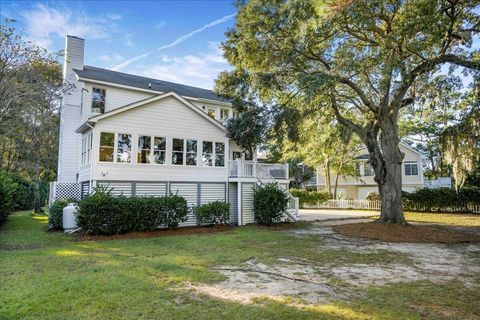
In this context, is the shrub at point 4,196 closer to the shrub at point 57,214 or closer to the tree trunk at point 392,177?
the shrub at point 57,214

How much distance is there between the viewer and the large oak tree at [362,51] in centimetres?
1130

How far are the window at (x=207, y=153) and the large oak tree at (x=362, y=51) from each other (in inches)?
145

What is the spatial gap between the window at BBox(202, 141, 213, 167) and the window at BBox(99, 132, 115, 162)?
4.33 metres

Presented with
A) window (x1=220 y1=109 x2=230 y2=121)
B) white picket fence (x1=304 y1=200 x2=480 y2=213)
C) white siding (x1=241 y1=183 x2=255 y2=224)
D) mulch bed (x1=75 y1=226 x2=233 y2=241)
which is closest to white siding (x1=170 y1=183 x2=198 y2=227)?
mulch bed (x1=75 y1=226 x2=233 y2=241)

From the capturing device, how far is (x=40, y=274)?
6129mm

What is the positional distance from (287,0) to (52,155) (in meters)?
24.4

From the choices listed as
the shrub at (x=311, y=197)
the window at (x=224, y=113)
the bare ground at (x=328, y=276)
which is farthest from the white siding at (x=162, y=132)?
the shrub at (x=311, y=197)

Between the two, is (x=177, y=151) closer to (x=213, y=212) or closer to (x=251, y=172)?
(x=213, y=212)

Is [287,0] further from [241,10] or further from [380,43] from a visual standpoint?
[380,43]

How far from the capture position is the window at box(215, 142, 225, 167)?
1602 cm

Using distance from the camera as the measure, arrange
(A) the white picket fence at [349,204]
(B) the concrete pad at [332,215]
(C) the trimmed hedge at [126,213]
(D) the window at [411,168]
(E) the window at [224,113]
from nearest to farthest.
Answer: (C) the trimmed hedge at [126,213] < (B) the concrete pad at [332,215] < (E) the window at [224,113] < (A) the white picket fence at [349,204] < (D) the window at [411,168]

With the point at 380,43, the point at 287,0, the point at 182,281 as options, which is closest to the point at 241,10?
the point at 287,0

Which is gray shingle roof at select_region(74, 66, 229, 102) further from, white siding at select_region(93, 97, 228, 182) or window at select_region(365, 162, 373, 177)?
window at select_region(365, 162, 373, 177)

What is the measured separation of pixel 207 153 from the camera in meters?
15.7
